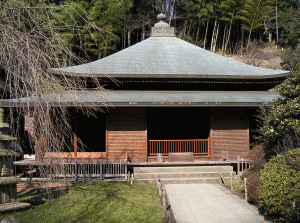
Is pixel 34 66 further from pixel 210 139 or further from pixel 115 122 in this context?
pixel 210 139

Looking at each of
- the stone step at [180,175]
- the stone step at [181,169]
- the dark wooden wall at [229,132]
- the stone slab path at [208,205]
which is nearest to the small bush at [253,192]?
the stone slab path at [208,205]

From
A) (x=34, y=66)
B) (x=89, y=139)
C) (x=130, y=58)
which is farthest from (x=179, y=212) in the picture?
(x=89, y=139)

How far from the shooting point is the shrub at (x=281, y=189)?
19.8ft

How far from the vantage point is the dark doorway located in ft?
56.7

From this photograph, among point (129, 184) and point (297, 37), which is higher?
point (297, 37)

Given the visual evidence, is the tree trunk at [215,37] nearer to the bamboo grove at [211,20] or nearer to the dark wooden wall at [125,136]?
A: the bamboo grove at [211,20]

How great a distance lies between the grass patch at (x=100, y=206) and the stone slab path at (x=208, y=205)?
0.64m

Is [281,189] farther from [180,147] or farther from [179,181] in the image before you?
[180,147]

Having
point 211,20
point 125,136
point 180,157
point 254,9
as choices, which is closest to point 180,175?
point 180,157

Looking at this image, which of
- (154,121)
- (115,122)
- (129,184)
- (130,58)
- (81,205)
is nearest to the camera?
(81,205)

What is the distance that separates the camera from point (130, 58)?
1490 centimetres

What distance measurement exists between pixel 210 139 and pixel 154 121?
5.69 meters

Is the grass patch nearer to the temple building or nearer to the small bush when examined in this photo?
the temple building

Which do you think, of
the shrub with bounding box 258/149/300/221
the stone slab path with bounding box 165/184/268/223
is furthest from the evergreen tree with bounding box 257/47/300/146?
the stone slab path with bounding box 165/184/268/223
